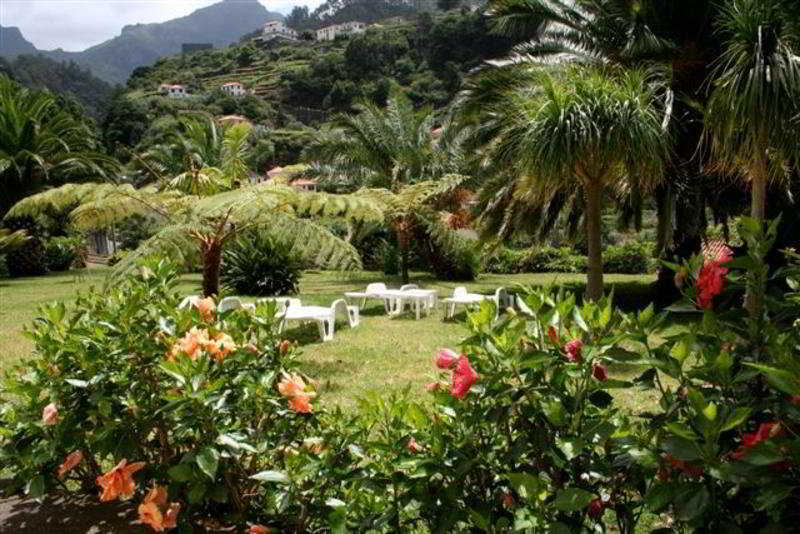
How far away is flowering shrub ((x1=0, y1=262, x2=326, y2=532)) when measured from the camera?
7.87ft

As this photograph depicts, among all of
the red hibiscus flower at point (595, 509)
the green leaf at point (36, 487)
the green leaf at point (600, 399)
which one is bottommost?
the green leaf at point (36, 487)

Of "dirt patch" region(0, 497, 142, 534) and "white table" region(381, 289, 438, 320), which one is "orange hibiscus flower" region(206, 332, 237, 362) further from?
"white table" region(381, 289, 438, 320)

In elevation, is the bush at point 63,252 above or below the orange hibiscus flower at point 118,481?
above

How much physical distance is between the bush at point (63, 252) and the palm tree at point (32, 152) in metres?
1.84

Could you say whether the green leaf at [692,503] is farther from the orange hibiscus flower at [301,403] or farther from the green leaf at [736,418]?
the orange hibiscus flower at [301,403]

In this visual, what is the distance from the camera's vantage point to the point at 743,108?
7016 mm

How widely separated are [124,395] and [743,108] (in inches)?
269

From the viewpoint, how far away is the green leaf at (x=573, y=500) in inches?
68.2

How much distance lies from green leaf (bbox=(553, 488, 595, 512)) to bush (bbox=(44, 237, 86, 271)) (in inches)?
911

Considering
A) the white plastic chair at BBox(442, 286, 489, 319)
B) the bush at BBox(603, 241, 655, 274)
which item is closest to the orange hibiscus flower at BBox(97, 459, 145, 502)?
the white plastic chair at BBox(442, 286, 489, 319)

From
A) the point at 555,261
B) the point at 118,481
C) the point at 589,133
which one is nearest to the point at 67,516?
the point at 118,481

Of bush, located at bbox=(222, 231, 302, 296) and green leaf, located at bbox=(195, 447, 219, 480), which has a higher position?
bush, located at bbox=(222, 231, 302, 296)

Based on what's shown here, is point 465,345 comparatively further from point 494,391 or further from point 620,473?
point 620,473

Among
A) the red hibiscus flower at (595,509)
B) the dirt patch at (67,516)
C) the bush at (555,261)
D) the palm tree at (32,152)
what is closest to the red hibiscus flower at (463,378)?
the red hibiscus flower at (595,509)
